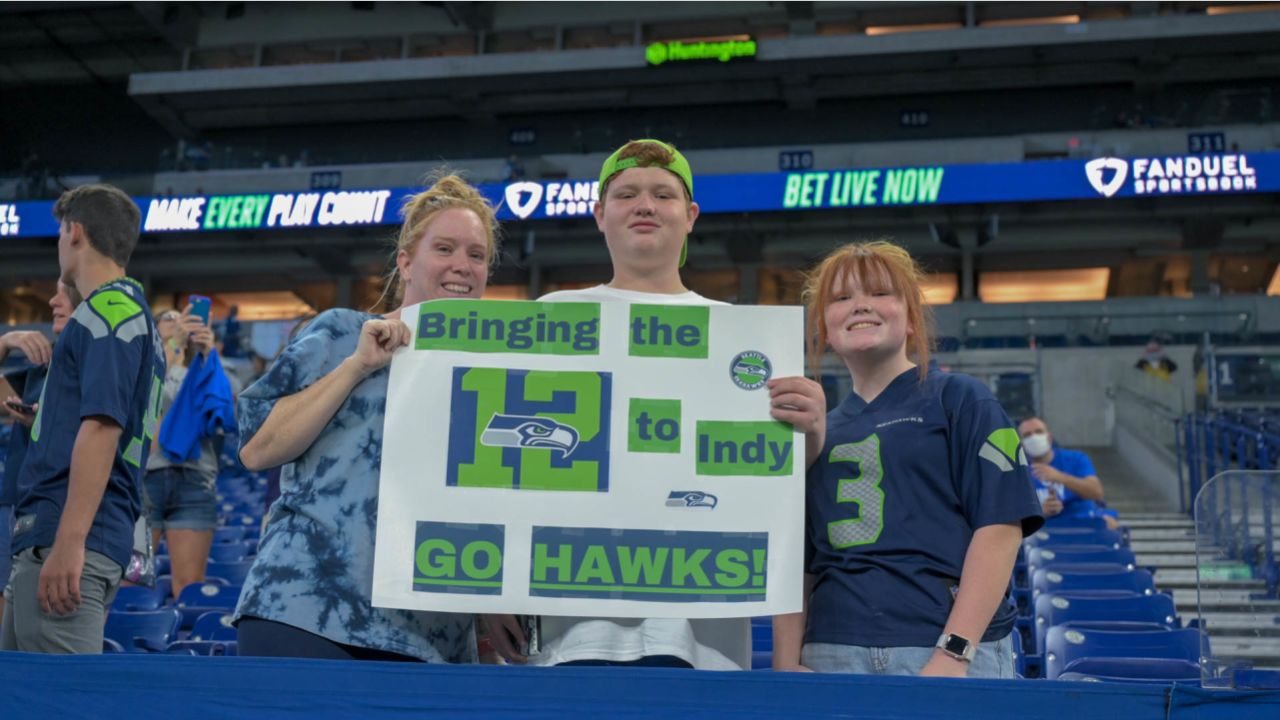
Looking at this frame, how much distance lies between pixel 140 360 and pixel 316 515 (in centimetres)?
83

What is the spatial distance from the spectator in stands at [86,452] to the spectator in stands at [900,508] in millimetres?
1403

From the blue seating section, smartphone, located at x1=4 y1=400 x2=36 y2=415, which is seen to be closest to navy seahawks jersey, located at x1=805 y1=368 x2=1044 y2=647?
smartphone, located at x1=4 y1=400 x2=36 y2=415

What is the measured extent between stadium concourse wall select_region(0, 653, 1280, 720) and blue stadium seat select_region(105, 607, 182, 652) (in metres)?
2.70

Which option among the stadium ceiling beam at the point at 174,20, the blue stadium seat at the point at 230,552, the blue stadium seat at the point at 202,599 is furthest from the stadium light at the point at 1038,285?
the blue stadium seat at the point at 202,599

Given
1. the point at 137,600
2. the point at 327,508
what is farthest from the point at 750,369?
the point at 137,600

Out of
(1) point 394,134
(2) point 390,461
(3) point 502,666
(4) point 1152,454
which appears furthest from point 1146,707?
(1) point 394,134

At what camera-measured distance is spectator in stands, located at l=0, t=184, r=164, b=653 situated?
2312 millimetres

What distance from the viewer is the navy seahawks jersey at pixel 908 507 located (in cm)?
192

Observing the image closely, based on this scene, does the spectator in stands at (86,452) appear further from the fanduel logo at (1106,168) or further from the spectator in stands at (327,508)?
the fanduel logo at (1106,168)

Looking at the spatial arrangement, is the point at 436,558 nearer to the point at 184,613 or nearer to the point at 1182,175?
the point at 184,613

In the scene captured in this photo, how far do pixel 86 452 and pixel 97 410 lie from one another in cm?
9

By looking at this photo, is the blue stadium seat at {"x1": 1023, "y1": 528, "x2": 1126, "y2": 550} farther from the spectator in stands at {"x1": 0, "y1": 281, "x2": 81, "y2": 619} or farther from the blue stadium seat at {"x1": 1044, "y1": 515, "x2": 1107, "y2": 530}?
the spectator in stands at {"x1": 0, "y1": 281, "x2": 81, "y2": 619}

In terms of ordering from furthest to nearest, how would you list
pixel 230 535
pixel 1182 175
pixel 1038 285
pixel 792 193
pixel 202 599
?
1. pixel 1038 285
2. pixel 792 193
3. pixel 1182 175
4. pixel 230 535
5. pixel 202 599

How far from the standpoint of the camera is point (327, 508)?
6.34 feet
